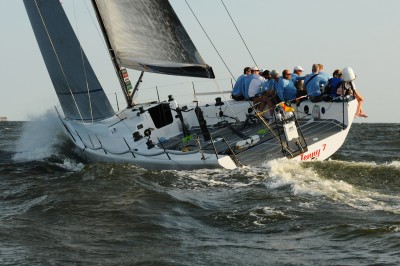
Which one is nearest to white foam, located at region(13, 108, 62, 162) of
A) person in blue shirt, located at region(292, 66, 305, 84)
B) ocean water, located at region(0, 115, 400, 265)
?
ocean water, located at region(0, 115, 400, 265)

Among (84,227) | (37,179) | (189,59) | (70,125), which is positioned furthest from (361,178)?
(70,125)

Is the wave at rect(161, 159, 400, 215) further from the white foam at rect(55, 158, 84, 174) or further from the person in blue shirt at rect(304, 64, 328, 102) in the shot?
the white foam at rect(55, 158, 84, 174)

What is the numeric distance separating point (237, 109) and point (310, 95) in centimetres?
188

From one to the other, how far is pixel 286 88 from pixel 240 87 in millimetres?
1769

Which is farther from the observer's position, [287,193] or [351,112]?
[351,112]

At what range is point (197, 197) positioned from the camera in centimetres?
1020

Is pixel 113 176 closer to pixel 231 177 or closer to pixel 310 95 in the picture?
pixel 231 177

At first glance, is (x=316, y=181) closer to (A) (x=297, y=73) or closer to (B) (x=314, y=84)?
(B) (x=314, y=84)

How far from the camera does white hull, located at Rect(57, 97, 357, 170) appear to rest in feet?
39.4

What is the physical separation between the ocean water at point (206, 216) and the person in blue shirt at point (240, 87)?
450 cm

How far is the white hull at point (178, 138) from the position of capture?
473 inches

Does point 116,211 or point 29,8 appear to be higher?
point 29,8

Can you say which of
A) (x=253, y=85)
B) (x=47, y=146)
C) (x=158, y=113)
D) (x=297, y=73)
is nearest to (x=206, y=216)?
(x=158, y=113)

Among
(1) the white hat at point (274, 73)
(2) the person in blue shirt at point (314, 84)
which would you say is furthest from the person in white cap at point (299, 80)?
(1) the white hat at point (274, 73)
